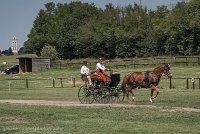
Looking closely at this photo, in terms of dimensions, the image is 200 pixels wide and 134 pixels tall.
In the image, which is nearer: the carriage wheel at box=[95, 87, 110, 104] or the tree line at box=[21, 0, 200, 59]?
the carriage wheel at box=[95, 87, 110, 104]

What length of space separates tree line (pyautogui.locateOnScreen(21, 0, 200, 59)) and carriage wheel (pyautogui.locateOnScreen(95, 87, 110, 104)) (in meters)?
63.2

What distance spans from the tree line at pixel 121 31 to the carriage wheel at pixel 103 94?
63226 mm

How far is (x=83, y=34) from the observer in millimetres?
114125

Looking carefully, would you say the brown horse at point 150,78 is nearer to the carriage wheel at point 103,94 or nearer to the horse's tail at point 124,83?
the horse's tail at point 124,83

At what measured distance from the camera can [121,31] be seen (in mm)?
105062

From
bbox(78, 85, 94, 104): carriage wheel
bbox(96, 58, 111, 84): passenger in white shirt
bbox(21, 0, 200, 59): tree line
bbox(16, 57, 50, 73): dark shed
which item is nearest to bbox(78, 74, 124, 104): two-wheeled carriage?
bbox(78, 85, 94, 104): carriage wheel

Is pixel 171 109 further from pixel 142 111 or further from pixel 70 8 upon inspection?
pixel 70 8

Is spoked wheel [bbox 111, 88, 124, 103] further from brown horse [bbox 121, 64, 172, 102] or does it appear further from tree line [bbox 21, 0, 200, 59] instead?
tree line [bbox 21, 0, 200, 59]

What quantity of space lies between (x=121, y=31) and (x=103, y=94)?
81.8 meters

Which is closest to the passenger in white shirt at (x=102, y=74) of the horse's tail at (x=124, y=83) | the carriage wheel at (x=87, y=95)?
the carriage wheel at (x=87, y=95)

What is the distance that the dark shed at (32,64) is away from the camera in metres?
79.7

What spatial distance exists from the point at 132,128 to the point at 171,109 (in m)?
5.44

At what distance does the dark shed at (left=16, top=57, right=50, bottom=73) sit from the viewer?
79688 mm

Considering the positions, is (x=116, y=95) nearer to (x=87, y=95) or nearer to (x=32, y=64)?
(x=87, y=95)
